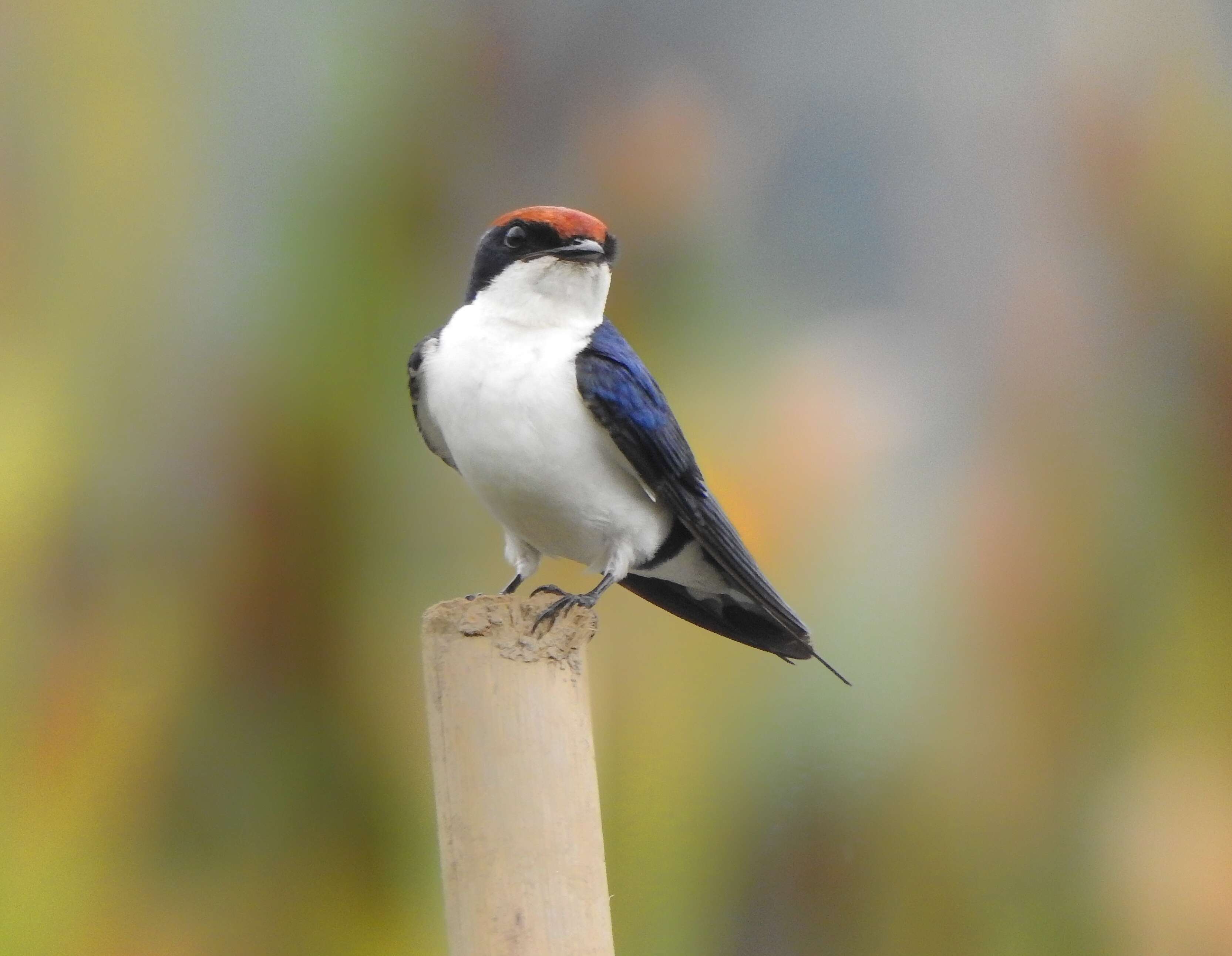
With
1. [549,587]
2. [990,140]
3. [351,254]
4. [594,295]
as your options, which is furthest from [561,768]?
[990,140]

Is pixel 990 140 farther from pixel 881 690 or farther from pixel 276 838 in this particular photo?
pixel 276 838

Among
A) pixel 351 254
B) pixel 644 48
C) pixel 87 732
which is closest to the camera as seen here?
pixel 87 732

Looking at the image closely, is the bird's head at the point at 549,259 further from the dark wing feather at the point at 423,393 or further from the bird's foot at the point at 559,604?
the bird's foot at the point at 559,604

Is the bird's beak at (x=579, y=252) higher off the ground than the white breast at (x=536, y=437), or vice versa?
the bird's beak at (x=579, y=252)

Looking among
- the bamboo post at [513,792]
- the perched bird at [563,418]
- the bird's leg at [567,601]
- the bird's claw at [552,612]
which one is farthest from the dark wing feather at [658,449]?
the bamboo post at [513,792]

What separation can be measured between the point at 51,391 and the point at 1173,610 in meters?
1.87

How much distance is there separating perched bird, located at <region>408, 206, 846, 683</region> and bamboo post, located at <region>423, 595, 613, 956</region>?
0.95ft

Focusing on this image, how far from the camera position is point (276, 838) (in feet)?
6.73

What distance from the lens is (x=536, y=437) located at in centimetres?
131

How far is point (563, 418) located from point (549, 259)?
173mm

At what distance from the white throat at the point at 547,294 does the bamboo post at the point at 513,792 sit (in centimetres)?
47

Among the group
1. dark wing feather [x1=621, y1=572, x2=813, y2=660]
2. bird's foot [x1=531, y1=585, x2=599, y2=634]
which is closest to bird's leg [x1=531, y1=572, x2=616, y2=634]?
bird's foot [x1=531, y1=585, x2=599, y2=634]

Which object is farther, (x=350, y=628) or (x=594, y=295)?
(x=350, y=628)

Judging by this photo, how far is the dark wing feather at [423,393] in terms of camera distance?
1.43 m
